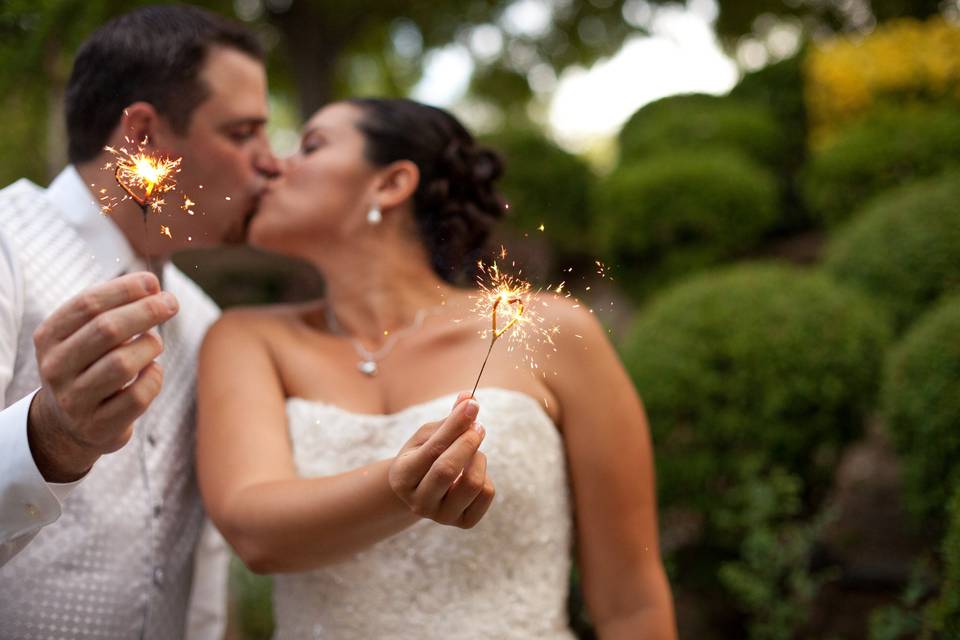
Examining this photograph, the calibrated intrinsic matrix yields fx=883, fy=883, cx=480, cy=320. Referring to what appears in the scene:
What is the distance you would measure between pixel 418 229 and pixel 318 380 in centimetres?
59

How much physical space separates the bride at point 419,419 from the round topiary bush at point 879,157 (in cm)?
452

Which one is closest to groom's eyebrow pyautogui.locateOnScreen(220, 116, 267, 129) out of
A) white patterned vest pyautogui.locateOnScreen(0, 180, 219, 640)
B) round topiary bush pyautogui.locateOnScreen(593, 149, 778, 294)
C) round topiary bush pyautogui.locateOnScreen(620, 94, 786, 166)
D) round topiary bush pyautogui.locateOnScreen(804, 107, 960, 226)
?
white patterned vest pyautogui.locateOnScreen(0, 180, 219, 640)

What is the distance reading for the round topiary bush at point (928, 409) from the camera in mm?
3373

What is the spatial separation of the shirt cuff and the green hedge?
4394 millimetres

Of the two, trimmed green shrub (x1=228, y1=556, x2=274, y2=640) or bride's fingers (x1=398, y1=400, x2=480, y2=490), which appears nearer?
bride's fingers (x1=398, y1=400, x2=480, y2=490)

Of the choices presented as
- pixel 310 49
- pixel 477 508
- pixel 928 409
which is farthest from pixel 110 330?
pixel 310 49

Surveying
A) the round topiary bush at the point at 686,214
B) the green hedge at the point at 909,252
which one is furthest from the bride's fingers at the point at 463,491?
the round topiary bush at the point at 686,214

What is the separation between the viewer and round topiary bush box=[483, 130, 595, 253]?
9695mm

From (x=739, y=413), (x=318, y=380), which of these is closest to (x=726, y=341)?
(x=739, y=413)

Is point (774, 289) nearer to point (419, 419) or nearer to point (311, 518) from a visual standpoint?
point (419, 419)

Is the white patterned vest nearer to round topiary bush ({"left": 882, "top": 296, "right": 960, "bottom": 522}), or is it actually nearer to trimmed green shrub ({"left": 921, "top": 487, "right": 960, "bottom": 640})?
trimmed green shrub ({"left": 921, "top": 487, "right": 960, "bottom": 640})

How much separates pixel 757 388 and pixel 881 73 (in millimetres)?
4324

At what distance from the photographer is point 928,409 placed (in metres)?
3.45

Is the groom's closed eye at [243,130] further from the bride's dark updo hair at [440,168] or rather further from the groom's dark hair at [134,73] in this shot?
the bride's dark updo hair at [440,168]
